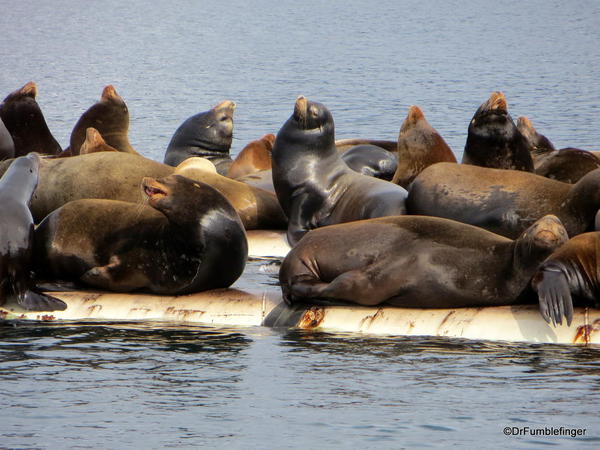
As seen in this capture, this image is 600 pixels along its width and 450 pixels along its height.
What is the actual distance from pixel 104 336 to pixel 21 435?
2.09 meters

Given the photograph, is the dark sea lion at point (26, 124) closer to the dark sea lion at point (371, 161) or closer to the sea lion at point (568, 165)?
the dark sea lion at point (371, 161)

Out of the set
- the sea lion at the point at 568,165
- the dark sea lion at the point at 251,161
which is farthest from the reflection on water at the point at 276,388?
the dark sea lion at the point at 251,161

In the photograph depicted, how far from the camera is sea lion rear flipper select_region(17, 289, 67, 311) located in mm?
8930

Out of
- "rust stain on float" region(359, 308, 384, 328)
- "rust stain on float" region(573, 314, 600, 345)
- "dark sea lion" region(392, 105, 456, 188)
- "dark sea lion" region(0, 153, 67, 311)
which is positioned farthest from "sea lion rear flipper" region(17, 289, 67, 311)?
"dark sea lion" region(392, 105, 456, 188)

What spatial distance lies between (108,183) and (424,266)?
4138 mm

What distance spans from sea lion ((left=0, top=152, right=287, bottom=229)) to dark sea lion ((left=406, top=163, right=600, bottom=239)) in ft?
6.26

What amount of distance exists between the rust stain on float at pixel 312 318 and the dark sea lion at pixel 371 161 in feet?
17.8

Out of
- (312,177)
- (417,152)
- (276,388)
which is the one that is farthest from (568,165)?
(276,388)

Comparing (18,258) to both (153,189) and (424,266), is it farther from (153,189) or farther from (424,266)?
(424,266)

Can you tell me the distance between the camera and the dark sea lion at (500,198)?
33.1 ft

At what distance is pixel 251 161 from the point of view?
14664mm

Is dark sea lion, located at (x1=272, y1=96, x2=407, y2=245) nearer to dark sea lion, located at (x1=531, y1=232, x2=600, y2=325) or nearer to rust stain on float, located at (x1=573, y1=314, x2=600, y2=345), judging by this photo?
dark sea lion, located at (x1=531, y1=232, x2=600, y2=325)

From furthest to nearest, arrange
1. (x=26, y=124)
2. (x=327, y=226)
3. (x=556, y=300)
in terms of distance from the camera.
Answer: (x=26, y=124) → (x=327, y=226) → (x=556, y=300)

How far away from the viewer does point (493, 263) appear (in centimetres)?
856
